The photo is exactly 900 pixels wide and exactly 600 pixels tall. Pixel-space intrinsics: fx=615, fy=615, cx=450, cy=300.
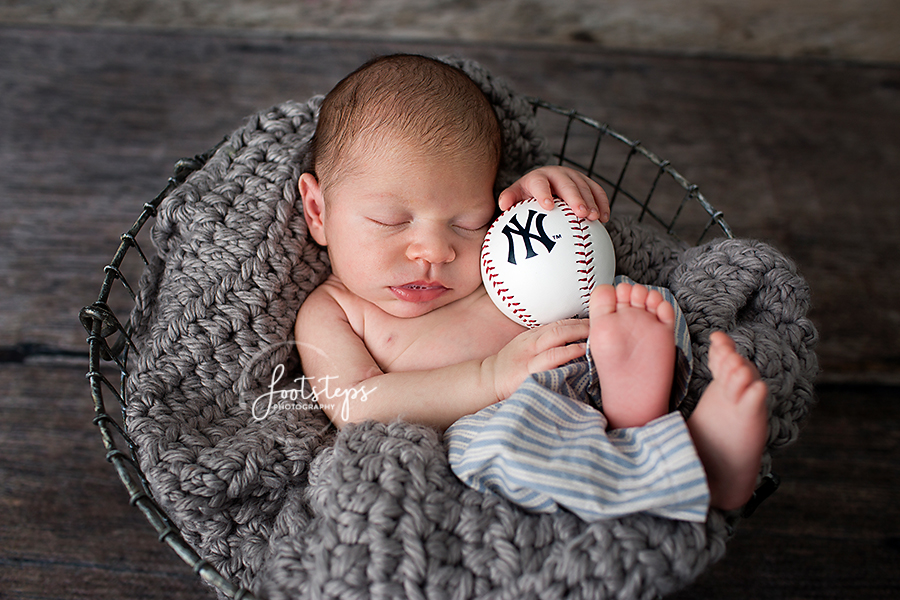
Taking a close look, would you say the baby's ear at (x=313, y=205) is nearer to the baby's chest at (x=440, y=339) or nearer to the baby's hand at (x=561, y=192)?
the baby's chest at (x=440, y=339)

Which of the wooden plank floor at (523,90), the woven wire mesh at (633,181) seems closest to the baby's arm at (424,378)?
the wooden plank floor at (523,90)

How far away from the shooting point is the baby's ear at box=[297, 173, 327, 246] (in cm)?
106

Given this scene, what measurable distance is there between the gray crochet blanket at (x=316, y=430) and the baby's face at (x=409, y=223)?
159 mm

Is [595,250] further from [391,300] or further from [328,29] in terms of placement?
[328,29]

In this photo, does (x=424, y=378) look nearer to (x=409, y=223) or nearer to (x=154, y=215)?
(x=409, y=223)

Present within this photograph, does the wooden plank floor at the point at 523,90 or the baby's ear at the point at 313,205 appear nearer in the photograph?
the baby's ear at the point at 313,205

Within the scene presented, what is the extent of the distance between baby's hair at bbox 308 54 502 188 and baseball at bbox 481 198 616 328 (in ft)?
0.47

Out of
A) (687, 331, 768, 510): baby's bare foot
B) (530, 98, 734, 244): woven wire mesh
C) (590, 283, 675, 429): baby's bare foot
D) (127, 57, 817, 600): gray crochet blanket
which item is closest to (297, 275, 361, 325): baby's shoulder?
(127, 57, 817, 600): gray crochet blanket

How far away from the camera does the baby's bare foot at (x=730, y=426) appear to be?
707 mm

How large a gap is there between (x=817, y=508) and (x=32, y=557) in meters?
1.61

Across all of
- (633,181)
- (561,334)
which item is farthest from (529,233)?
(633,181)

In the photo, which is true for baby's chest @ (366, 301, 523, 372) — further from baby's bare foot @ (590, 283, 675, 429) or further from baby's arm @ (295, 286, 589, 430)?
baby's bare foot @ (590, 283, 675, 429)

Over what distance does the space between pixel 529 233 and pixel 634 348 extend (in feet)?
0.79

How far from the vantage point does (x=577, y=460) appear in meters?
0.74
